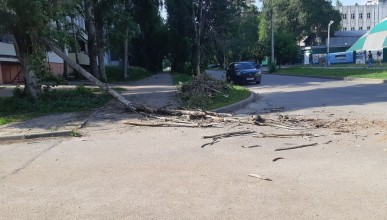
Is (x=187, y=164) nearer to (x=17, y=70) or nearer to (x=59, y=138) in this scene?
(x=59, y=138)

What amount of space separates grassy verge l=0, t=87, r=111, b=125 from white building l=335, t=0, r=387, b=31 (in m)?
106

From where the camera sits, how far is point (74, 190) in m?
5.26

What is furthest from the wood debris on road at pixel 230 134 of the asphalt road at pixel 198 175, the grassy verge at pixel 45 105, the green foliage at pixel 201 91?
the grassy verge at pixel 45 105

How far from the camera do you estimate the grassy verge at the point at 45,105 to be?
12.5 meters

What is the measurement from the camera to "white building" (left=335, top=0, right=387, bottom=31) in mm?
109125

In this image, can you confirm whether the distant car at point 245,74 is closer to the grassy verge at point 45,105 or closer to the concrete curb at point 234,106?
the concrete curb at point 234,106

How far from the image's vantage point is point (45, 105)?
13.7 meters

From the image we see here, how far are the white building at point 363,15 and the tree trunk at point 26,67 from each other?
107m

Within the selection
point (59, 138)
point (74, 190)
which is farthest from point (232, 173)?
point (59, 138)

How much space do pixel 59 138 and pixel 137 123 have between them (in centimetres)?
215

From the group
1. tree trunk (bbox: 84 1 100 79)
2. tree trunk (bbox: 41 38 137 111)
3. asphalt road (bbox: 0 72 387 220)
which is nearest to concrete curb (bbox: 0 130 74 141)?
asphalt road (bbox: 0 72 387 220)

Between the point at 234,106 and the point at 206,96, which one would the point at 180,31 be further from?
the point at 234,106

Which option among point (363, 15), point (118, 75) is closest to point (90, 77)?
point (118, 75)

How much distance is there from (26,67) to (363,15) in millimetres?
112901
